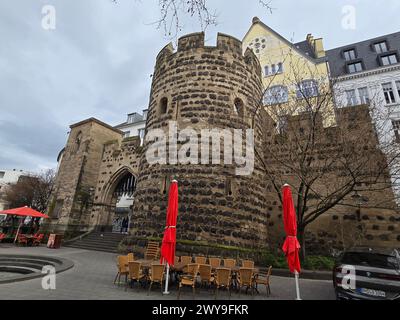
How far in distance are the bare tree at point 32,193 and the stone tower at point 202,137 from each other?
23.3 metres

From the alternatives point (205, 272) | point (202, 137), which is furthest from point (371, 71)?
point (205, 272)

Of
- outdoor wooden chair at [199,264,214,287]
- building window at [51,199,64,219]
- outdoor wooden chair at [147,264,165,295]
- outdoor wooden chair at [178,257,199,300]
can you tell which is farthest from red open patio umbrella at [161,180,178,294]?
building window at [51,199,64,219]

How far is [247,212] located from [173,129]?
4969 millimetres

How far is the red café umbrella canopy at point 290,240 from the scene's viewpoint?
5.78 metres

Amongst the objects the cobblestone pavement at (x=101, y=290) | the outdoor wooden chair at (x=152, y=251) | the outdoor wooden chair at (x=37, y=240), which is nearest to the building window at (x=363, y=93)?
the cobblestone pavement at (x=101, y=290)

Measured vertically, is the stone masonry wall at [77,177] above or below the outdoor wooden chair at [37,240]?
above

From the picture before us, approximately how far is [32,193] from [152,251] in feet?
94.3

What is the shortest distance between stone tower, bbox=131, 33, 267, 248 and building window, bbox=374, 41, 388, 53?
18.4 meters

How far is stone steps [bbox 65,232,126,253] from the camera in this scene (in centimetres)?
1443

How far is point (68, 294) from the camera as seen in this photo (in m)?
5.14

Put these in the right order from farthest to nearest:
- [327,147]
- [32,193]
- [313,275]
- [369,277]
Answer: [32,193] → [327,147] → [313,275] → [369,277]

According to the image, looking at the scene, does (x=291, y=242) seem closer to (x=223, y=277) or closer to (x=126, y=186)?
(x=223, y=277)

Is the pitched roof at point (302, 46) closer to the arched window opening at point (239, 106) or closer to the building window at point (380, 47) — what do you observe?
the building window at point (380, 47)

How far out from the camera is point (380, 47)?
2345 centimetres
